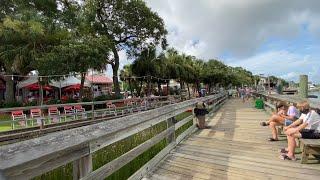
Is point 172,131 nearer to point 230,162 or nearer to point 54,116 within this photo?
point 230,162

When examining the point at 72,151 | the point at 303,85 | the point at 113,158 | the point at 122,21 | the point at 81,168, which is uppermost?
the point at 122,21

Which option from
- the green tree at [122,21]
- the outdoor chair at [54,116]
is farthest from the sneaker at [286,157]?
the green tree at [122,21]

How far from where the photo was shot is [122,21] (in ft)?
121

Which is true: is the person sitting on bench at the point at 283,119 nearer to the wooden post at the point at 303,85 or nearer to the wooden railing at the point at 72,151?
the wooden railing at the point at 72,151

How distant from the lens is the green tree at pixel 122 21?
118 feet

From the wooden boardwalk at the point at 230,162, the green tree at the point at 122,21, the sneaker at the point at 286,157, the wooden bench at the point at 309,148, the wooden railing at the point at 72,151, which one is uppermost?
the green tree at the point at 122,21

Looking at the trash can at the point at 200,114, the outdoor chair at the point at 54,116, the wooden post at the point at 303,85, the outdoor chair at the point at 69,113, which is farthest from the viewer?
the outdoor chair at the point at 69,113

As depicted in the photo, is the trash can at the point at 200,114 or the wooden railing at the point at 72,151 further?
the trash can at the point at 200,114

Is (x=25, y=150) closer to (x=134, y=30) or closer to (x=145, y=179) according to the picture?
(x=145, y=179)

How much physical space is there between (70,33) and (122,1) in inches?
287

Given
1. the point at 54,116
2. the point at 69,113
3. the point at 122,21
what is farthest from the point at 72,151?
the point at 122,21

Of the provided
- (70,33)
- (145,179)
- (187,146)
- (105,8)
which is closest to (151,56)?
(105,8)

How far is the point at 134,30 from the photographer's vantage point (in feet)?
123

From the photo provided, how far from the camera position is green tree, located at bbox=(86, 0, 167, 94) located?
35.9 metres
